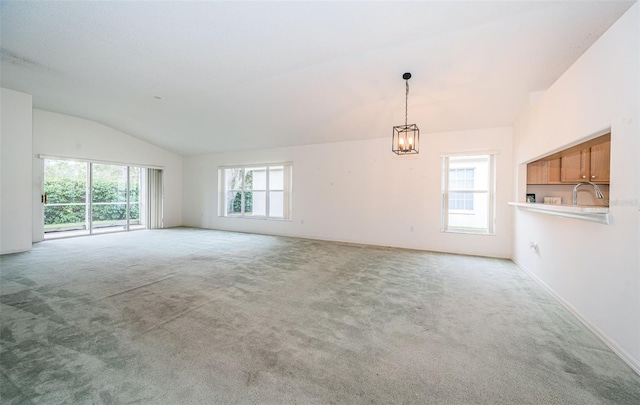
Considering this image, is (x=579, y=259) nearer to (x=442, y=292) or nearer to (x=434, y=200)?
(x=442, y=292)

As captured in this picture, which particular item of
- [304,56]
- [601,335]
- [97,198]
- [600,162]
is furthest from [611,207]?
[97,198]

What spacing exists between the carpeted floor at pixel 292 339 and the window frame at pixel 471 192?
146 cm

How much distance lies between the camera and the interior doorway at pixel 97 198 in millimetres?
6578

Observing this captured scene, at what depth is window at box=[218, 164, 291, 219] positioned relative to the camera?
7.35 metres

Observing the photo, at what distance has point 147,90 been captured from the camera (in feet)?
15.5

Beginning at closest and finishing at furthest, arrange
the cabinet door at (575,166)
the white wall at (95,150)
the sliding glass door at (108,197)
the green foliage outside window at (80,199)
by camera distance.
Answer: the cabinet door at (575,166), the white wall at (95,150), the green foliage outside window at (80,199), the sliding glass door at (108,197)

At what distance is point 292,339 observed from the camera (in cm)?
210

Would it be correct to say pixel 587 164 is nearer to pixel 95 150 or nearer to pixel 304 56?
pixel 304 56

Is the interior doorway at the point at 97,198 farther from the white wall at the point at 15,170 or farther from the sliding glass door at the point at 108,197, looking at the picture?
the white wall at the point at 15,170

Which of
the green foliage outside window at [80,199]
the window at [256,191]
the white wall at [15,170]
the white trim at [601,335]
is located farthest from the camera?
the window at [256,191]

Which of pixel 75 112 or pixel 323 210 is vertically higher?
pixel 75 112

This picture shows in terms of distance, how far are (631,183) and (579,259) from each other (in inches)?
42.0

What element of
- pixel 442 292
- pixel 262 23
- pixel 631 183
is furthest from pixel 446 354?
pixel 262 23

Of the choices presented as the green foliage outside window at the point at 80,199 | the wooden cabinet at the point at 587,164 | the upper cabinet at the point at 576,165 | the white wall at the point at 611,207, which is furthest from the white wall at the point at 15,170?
the wooden cabinet at the point at 587,164
